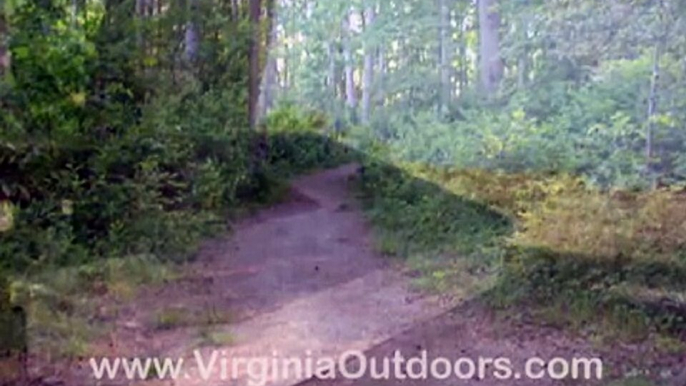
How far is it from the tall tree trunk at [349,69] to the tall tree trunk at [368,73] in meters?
0.02

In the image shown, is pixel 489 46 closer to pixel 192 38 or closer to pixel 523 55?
pixel 523 55

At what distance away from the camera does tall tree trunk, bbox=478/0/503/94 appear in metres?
1.94

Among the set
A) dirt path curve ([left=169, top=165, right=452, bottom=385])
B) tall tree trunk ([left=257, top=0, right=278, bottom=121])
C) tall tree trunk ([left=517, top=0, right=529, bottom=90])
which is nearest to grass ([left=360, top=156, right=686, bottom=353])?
dirt path curve ([left=169, top=165, right=452, bottom=385])

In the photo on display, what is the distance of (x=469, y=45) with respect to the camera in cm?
193

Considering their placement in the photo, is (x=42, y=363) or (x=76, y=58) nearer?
(x=42, y=363)

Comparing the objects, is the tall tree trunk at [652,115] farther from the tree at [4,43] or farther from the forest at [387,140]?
the tree at [4,43]

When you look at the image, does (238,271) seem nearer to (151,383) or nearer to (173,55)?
(151,383)

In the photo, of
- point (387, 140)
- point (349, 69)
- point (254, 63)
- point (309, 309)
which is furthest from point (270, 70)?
point (309, 309)

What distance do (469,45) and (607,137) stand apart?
0.37 metres

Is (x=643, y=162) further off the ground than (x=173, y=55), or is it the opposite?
(x=173, y=55)

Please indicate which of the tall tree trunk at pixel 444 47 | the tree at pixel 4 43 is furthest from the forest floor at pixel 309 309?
the tree at pixel 4 43

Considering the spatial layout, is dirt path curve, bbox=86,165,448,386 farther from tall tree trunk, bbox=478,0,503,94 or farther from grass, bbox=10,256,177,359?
tall tree trunk, bbox=478,0,503,94

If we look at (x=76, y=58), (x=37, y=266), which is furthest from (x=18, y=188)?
(x=76, y=58)

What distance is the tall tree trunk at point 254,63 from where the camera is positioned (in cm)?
199
